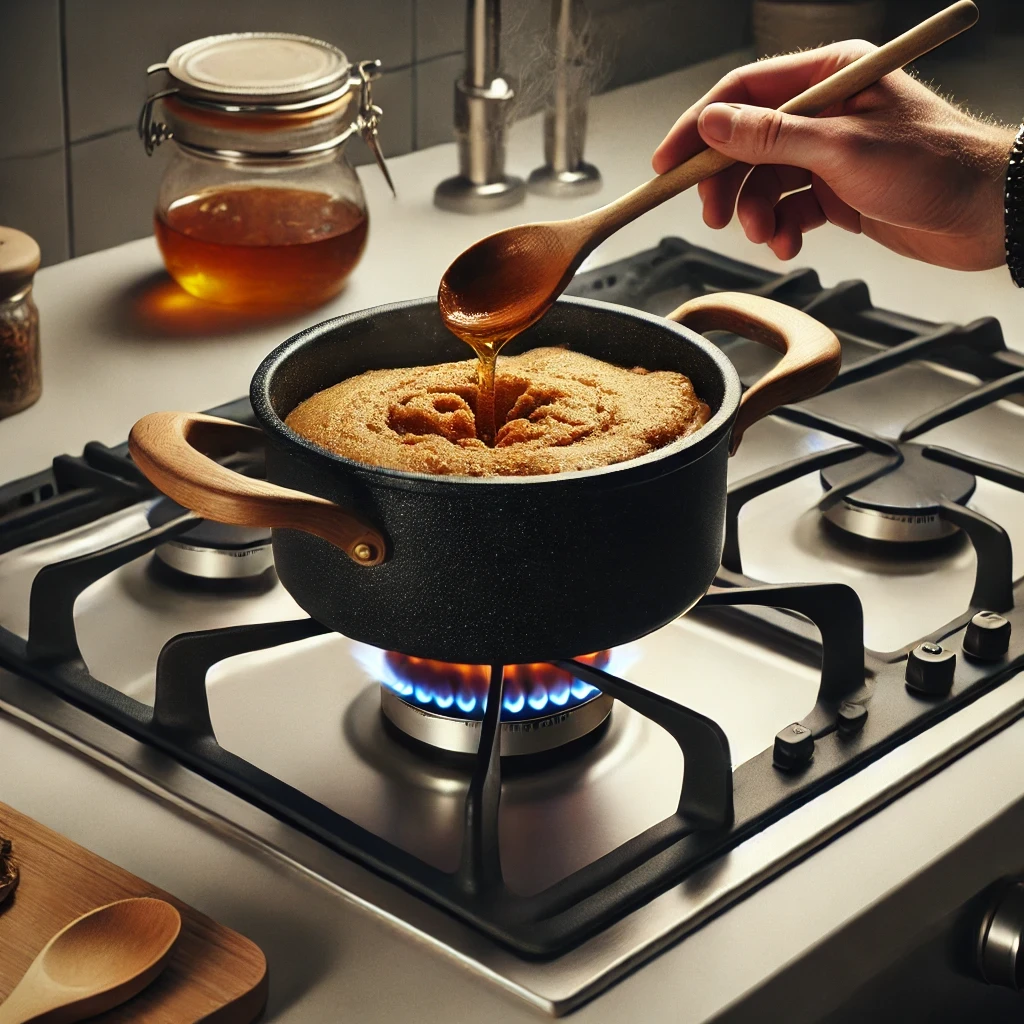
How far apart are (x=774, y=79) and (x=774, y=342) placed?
0.27 m

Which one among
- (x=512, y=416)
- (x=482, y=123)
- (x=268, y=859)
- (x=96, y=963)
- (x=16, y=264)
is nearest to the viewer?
(x=96, y=963)

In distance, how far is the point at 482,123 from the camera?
4.63 feet

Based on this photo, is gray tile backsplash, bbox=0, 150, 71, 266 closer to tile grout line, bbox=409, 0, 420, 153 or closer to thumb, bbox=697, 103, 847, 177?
tile grout line, bbox=409, 0, 420, 153

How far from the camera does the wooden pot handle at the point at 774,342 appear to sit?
0.76 m

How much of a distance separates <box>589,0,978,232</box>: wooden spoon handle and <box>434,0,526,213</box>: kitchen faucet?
611 mm

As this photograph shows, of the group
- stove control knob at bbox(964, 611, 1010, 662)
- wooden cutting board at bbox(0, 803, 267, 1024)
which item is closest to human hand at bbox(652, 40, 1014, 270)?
stove control knob at bbox(964, 611, 1010, 662)

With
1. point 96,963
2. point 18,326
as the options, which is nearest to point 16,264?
point 18,326

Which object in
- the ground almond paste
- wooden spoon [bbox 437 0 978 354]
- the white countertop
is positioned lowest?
the white countertop

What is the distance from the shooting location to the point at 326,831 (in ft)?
2.26

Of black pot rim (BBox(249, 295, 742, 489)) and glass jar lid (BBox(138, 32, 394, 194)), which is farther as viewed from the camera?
glass jar lid (BBox(138, 32, 394, 194))

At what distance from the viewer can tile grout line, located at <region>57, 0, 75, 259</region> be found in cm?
121

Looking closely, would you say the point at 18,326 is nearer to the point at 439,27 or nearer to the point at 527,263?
the point at 527,263

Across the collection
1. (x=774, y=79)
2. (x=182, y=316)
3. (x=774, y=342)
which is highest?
(x=774, y=79)

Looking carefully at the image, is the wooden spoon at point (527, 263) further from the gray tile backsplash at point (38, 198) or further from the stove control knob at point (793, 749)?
the gray tile backsplash at point (38, 198)
